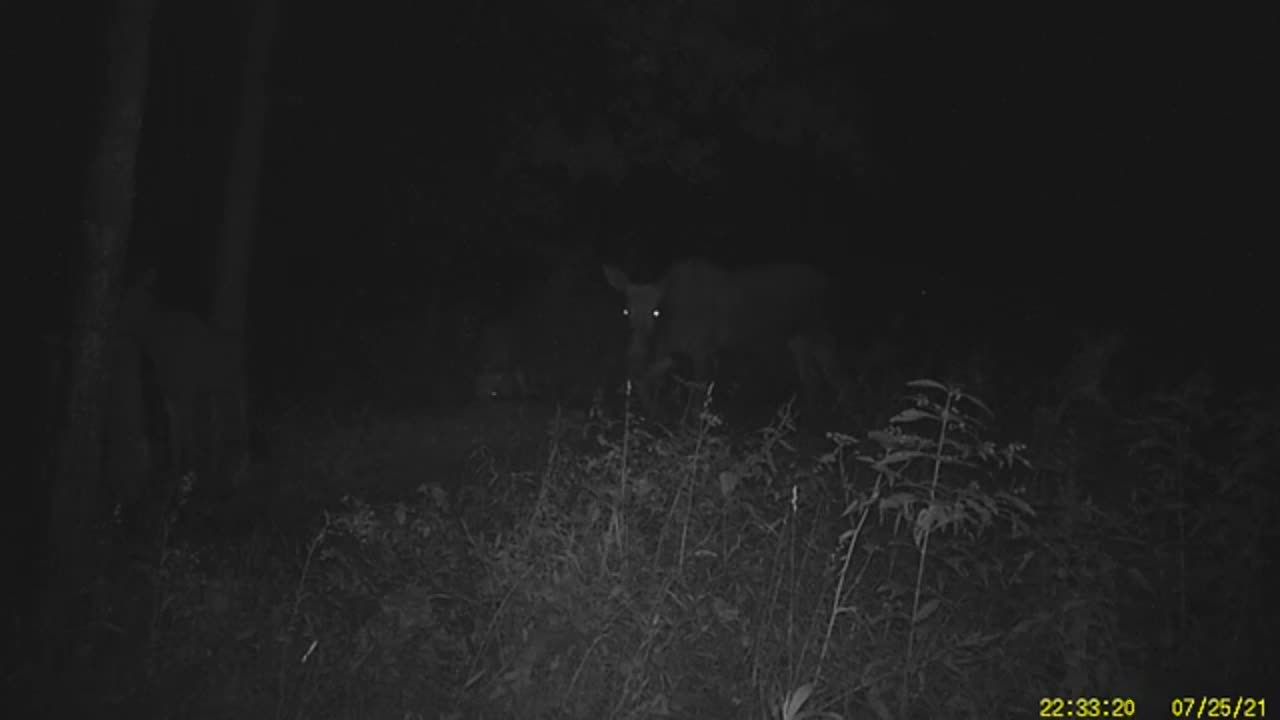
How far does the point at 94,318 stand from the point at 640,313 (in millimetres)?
7743

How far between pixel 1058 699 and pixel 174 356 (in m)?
6.93

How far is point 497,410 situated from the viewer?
1205 centimetres

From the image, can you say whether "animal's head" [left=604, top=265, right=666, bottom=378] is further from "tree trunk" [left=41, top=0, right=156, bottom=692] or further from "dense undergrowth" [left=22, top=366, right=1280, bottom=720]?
"tree trunk" [left=41, top=0, right=156, bottom=692]

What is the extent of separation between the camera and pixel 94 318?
590cm

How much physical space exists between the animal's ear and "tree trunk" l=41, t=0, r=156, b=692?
24.6 ft

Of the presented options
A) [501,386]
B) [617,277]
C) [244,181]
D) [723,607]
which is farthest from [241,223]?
[723,607]

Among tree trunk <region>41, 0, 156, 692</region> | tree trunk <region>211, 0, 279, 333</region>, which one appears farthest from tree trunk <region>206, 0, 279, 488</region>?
tree trunk <region>41, 0, 156, 692</region>

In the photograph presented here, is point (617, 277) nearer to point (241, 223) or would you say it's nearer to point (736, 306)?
point (736, 306)

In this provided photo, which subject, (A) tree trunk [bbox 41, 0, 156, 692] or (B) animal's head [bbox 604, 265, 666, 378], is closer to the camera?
(A) tree trunk [bbox 41, 0, 156, 692]

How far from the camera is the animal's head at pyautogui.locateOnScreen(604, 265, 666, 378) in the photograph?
13.2 metres

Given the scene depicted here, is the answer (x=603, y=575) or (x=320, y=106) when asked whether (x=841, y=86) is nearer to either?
(x=320, y=106)

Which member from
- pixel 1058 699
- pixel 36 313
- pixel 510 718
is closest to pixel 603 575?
pixel 510 718

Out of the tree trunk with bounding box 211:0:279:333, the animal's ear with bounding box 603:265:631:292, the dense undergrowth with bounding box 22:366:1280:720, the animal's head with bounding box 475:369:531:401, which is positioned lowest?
the animal's head with bounding box 475:369:531:401

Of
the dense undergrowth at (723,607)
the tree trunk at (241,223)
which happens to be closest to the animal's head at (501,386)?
the tree trunk at (241,223)
